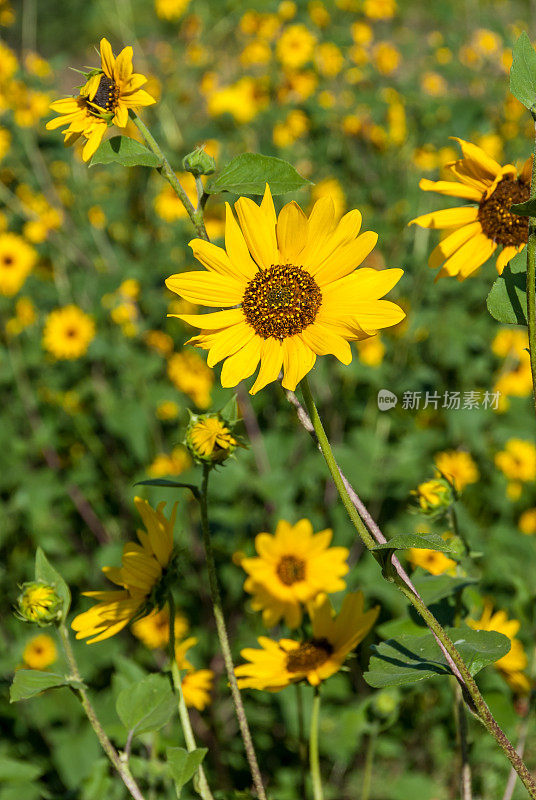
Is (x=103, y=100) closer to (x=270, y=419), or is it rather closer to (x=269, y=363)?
(x=269, y=363)

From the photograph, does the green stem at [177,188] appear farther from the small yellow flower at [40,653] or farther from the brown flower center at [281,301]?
the small yellow flower at [40,653]

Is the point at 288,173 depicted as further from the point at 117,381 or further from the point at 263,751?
the point at 117,381

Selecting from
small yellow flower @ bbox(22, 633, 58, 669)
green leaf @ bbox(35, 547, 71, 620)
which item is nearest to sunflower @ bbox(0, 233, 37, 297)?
small yellow flower @ bbox(22, 633, 58, 669)

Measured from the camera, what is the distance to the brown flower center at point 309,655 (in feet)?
3.97

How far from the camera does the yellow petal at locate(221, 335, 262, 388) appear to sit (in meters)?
0.88

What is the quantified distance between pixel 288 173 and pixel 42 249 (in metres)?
2.98

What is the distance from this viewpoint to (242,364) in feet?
2.97

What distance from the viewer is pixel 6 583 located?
2.68 m

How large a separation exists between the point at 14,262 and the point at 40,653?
1.95 m

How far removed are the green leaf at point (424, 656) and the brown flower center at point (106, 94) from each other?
0.77 meters

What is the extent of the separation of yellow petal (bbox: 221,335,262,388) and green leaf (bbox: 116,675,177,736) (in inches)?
19.3

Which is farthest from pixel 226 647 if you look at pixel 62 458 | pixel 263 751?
pixel 62 458

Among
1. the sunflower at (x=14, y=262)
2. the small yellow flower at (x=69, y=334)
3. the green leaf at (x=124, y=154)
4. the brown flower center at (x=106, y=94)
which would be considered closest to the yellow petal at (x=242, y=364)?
the green leaf at (x=124, y=154)

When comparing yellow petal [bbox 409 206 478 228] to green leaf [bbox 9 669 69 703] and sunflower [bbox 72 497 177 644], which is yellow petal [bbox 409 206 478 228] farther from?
green leaf [bbox 9 669 69 703]
